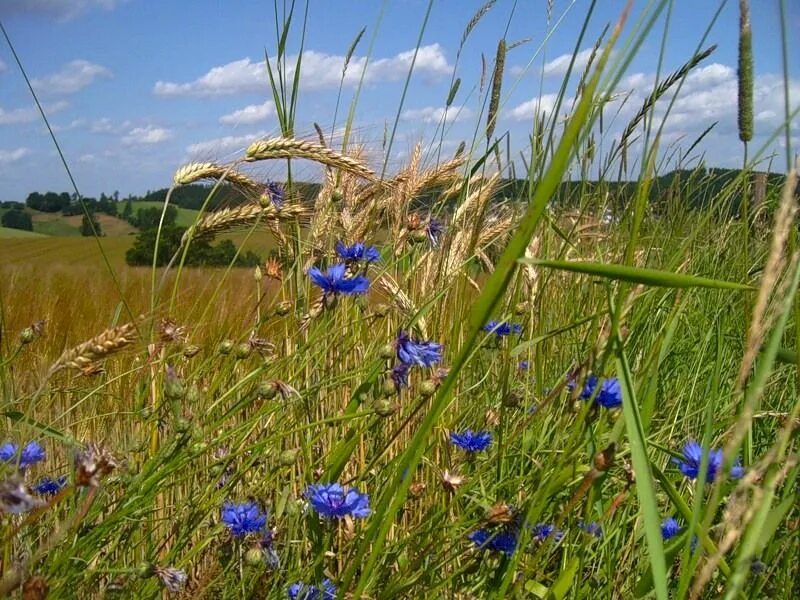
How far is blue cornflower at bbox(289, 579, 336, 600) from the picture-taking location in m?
1.11

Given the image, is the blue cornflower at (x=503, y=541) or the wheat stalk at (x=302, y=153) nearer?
the blue cornflower at (x=503, y=541)

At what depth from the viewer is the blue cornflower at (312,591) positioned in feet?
3.65

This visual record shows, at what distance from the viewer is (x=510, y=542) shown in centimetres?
109

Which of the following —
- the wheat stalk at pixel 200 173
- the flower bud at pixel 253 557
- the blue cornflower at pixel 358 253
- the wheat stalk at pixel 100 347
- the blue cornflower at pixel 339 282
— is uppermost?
the wheat stalk at pixel 200 173

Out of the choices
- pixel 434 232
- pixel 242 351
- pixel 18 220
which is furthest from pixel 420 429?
pixel 18 220

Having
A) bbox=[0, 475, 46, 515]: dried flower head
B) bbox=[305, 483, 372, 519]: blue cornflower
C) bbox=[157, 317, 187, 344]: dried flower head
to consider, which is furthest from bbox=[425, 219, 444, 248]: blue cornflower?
bbox=[0, 475, 46, 515]: dried flower head

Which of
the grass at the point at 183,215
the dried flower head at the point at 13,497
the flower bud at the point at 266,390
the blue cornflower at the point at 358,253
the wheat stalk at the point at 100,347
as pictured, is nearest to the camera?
the dried flower head at the point at 13,497

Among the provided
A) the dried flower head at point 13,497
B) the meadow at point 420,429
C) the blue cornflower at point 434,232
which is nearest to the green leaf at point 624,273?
the meadow at point 420,429

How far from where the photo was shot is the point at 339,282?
1325mm

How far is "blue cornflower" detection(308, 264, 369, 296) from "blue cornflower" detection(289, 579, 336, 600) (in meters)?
0.46

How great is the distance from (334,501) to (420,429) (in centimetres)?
40

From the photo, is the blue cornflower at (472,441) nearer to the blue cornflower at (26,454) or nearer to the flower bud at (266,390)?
the flower bud at (266,390)

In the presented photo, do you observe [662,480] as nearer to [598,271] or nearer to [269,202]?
[598,271]

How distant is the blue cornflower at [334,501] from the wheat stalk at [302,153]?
0.67 meters
